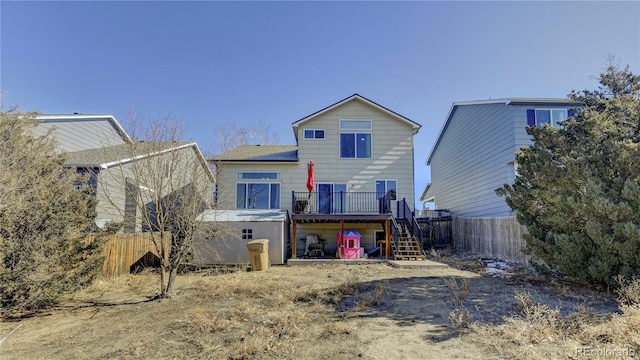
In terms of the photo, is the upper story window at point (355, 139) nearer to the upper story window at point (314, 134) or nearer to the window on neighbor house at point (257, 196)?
the upper story window at point (314, 134)

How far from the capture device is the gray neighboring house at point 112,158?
775cm

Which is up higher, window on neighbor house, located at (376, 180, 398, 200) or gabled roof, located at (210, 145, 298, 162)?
gabled roof, located at (210, 145, 298, 162)

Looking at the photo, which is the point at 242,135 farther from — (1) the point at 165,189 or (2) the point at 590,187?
(2) the point at 590,187

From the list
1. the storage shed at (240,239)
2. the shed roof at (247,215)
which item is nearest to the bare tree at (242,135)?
the shed roof at (247,215)

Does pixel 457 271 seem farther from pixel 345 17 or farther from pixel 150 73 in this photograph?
pixel 150 73

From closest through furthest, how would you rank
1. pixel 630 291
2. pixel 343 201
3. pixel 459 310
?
1. pixel 630 291
2. pixel 459 310
3. pixel 343 201

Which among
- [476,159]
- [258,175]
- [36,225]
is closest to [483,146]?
[476,159]

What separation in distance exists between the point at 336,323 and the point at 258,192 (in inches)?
410

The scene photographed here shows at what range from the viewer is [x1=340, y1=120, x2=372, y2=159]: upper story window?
15102 millimetres

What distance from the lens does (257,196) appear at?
15.0 metres

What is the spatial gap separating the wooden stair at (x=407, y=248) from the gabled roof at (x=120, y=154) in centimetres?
740

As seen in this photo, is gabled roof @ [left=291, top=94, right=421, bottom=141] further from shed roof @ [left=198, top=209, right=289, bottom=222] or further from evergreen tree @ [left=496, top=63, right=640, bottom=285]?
evergreen tree @ [left=496, top=63, right=640, bottom=285]

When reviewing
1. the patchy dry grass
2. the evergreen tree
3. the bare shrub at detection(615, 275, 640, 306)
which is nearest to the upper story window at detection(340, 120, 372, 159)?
the evergreen tree

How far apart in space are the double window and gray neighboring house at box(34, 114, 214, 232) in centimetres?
278
